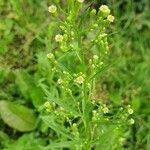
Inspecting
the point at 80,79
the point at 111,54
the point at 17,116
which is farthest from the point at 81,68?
the point at 111,54

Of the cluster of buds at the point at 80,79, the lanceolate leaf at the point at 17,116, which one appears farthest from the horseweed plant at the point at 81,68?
the lanceolate leaf at the point at 17,116

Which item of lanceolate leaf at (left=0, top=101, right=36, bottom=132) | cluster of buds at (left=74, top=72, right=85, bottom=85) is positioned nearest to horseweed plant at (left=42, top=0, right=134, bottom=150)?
cluster of buds at (left=74, top=72, right=85, bottom=85)

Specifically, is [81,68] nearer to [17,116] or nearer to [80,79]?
[80,79]

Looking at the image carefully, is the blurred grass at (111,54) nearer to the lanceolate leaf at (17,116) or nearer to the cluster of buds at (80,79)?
the lanceolate leaf at (17,116)

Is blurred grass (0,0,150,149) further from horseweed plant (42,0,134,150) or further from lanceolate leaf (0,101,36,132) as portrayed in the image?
horseweed plant (42,0,134,150)

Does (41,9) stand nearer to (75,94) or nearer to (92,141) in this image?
(75,94)

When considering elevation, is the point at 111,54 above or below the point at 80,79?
above

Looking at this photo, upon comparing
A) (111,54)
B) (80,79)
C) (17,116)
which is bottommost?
(17,116)
